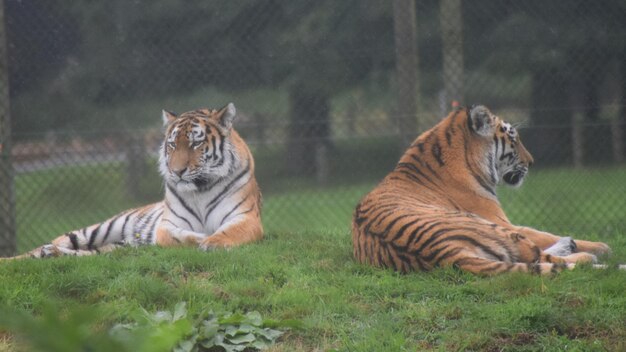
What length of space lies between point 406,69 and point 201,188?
2143 millimetres

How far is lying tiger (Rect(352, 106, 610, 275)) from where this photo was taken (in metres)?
4.26

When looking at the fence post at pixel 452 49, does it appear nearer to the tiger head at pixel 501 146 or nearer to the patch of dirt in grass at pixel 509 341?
the tiger head at pixel 501 146

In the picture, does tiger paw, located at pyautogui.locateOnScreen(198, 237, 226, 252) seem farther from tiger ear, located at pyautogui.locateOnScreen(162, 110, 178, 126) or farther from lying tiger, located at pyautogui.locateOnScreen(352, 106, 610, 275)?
tiger ear, located at pyautogui.locateOnScreen(162, 110, 178, 126)

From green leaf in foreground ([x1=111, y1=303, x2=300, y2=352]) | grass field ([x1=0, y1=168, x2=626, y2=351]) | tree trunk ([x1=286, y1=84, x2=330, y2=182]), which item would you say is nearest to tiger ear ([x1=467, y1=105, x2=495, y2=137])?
grass field ([x1=0, y1=168, x2=626, y2=351])

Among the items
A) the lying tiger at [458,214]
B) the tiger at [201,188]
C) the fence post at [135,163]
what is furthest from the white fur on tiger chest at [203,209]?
the fence post at [135,163]

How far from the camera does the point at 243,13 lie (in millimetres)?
7125

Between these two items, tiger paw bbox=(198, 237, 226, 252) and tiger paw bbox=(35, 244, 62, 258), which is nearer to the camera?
tiger paw bbox=(198, 237, 226, 252)

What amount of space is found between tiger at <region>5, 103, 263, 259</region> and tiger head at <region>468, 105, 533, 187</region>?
5.59 ft

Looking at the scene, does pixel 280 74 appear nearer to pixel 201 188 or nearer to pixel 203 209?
pixel 201 188

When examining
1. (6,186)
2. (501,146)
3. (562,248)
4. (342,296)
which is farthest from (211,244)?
(6,186)

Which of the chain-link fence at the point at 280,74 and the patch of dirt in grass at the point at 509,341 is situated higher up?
the chain-link fence at the point at 280,74

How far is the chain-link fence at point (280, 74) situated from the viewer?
276 inches

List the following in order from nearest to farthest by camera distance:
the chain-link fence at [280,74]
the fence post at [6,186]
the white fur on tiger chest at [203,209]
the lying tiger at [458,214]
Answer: the lying tiger at [458,214] → the white fur on tiger chest at [203,209] → the fence post at [6,186] → the chain-link fence at [280,74]

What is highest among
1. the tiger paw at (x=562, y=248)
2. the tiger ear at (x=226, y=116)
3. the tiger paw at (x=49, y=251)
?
the tiger ear at (x=226, y=116)
